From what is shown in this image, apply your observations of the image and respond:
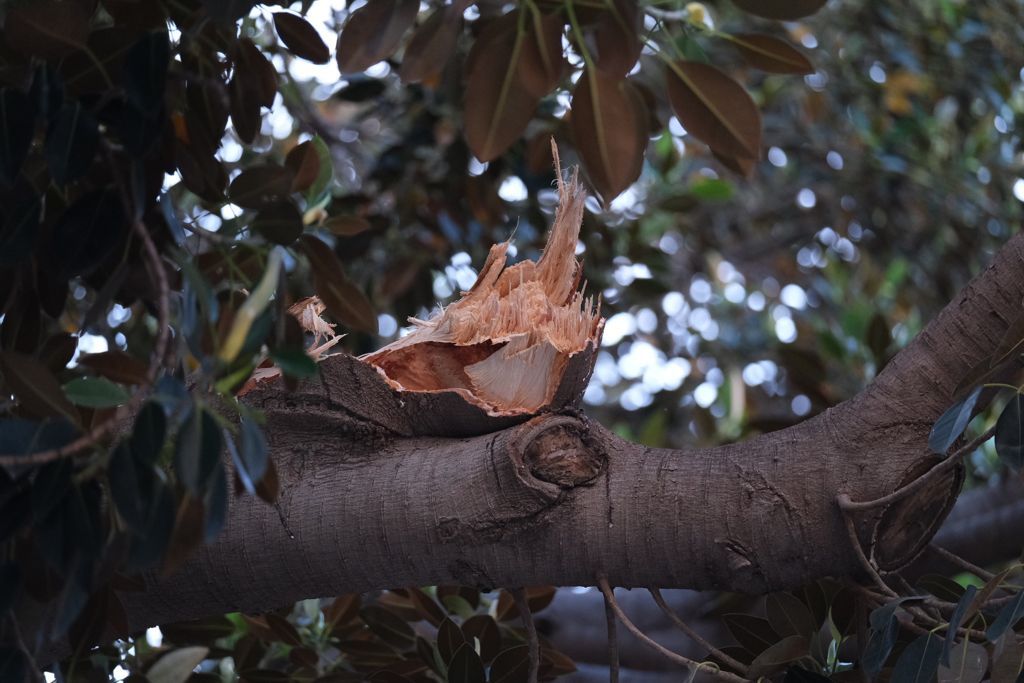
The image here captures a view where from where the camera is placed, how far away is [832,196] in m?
3.17

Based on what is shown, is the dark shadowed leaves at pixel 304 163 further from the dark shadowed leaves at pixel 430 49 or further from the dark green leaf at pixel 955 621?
the dark green leaf at pixel 955 621

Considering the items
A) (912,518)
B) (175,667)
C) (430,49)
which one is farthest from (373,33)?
(912,518)

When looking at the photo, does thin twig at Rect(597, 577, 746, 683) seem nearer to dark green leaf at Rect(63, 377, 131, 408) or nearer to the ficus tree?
the ficus tree

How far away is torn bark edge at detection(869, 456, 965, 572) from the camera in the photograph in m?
0.96

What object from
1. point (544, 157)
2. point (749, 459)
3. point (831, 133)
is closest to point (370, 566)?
point (749, 459)

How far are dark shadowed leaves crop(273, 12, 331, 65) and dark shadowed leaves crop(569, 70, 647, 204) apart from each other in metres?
0.34

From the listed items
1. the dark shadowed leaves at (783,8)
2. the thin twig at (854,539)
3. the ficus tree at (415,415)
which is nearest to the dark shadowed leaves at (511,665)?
the ficus tree at (415,415)

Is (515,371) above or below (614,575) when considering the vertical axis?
above

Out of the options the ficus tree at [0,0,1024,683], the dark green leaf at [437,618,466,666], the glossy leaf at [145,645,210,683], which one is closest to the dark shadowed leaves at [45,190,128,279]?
the ficus tree at [0,0,1024,683]

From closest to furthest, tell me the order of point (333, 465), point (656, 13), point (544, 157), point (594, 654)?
point (333, 465) < point (656, 13) < point (544, 157) < point (594, 654)

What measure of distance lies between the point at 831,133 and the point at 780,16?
2.50 metres

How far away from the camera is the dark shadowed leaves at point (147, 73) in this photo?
80cm

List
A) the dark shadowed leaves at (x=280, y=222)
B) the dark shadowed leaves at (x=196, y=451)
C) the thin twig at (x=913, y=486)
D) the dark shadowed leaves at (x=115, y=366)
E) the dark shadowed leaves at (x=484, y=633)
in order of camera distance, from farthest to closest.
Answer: the dark shadowed leaves at (x=484, y=633) < the dark shadowed leaves at (x=280, y=222) < the thin twig at (x=913, y=486) < the dark shadowed leaves at (x=115, y=366) < the dark shadowed leaves at (x=196, y=451)

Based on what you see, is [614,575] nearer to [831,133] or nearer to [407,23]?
[407,23]
